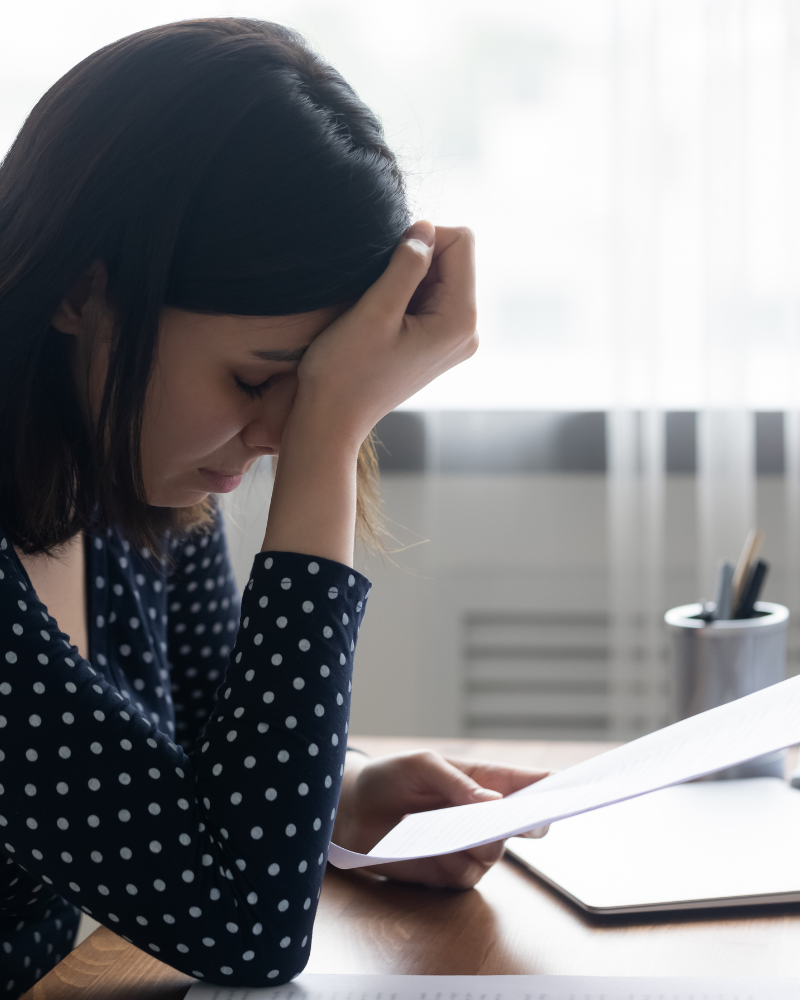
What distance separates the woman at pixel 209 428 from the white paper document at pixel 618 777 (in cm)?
4

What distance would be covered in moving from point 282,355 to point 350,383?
45mm

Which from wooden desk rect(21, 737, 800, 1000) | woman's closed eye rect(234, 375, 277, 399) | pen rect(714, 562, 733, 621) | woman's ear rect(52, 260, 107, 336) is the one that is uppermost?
woman's ear rect(52, 260, 107, 336)

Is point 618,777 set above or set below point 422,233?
below

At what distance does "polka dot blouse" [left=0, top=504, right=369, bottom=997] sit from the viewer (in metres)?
0.48

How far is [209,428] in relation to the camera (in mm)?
607

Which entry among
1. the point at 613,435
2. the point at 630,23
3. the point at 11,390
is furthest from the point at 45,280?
the point at 630,23

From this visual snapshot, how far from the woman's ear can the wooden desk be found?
1.19ft

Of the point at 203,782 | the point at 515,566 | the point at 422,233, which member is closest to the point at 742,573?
the point at 422,233

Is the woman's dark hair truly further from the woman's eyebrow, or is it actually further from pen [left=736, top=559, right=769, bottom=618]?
pen [left=736, top=559, right=769, bottom=618]

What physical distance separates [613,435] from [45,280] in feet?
3.59

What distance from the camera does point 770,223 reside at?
1465mm

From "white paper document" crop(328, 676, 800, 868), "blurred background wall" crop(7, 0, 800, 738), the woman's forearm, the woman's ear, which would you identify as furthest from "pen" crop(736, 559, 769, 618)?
"blurred background wall" crop(7, 0, 800, 738)

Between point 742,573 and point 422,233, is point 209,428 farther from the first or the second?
point 742,573

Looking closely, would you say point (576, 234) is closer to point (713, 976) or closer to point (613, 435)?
point (613, 435)
